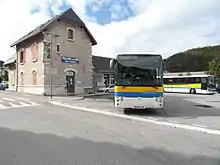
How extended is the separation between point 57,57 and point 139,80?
58.8ft

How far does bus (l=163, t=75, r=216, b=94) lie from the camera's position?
3734cm

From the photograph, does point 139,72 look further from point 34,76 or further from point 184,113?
point 34,76

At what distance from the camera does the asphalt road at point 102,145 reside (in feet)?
18.8

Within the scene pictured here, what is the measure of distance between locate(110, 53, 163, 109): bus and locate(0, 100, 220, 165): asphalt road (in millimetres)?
3203

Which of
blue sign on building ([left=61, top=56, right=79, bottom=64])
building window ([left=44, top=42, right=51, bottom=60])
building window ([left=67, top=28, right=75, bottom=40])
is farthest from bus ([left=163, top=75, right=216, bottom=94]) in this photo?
building window ([left=44, top=42, right=51, bottom=60])

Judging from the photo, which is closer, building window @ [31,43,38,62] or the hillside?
building window @ [31,43,38,62]

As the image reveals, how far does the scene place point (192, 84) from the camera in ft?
127

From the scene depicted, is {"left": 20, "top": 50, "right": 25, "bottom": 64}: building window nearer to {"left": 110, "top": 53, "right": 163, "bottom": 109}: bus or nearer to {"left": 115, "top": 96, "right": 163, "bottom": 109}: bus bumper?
{"left": 110, "top": 53, "right": 163, "bottom": 109}: bus

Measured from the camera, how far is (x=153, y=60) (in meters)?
13.6

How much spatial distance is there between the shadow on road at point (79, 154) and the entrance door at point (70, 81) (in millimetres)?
23208

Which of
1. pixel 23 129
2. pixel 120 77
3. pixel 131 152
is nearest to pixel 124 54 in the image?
pixel 120 77

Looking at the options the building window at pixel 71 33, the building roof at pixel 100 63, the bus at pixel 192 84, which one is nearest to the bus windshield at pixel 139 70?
the building window at pixel 71 33

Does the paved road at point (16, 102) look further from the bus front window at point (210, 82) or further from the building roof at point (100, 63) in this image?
the bus front window at point (210, 82)

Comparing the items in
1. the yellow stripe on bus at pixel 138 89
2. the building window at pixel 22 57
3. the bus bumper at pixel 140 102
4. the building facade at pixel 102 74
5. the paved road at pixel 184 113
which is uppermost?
the building window at pixel 22 57
